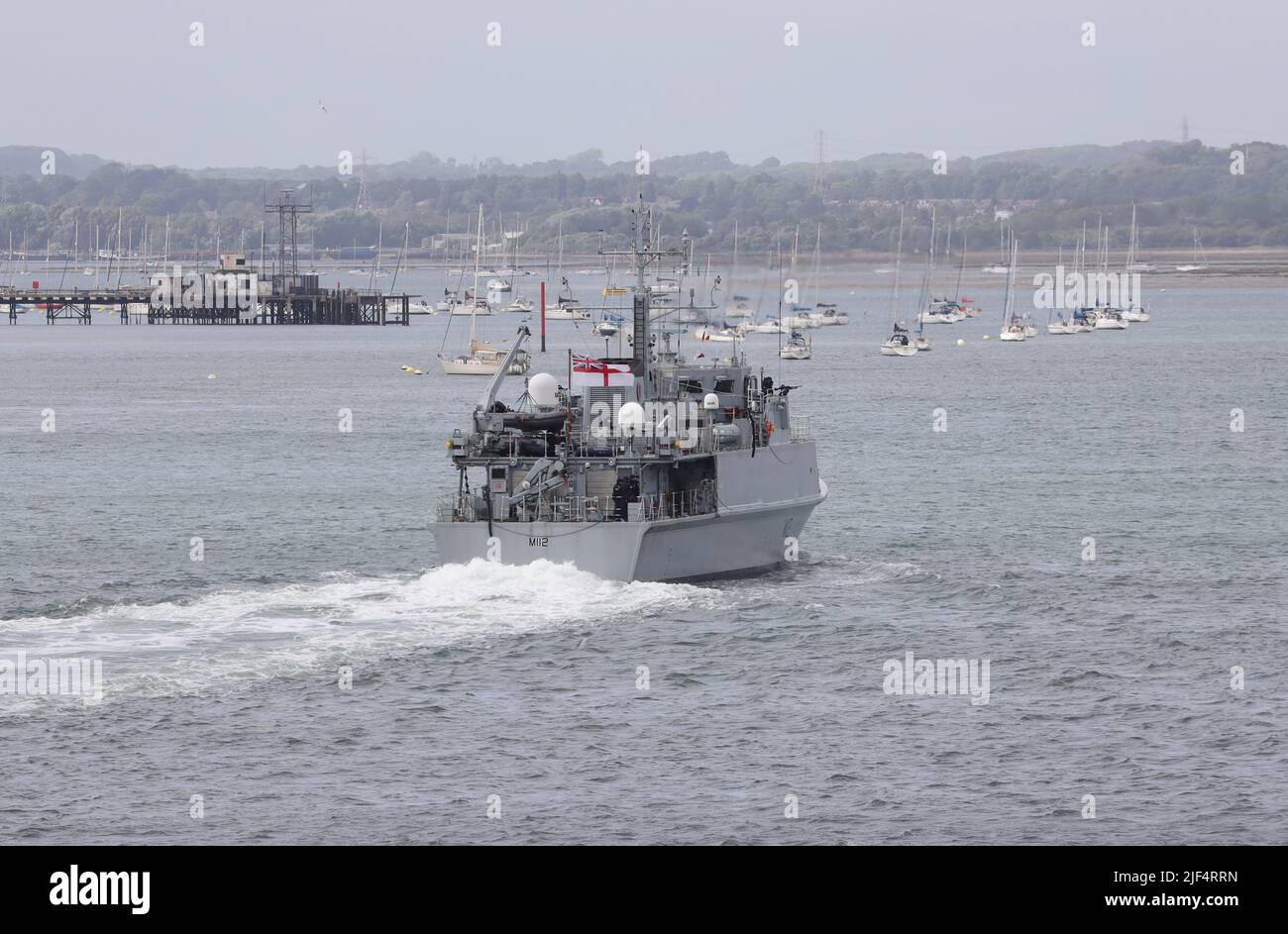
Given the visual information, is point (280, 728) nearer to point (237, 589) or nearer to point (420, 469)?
point (237, 589)

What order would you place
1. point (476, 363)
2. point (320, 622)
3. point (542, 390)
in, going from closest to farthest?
1. point (320, 622)
2. point (542, 390)
3. point (476, 363)

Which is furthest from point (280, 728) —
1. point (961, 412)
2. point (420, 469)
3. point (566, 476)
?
point (961, 412)

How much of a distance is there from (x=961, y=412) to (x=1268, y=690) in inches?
2981

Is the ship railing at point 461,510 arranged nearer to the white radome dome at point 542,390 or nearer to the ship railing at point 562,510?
the ship railing at point 562,510

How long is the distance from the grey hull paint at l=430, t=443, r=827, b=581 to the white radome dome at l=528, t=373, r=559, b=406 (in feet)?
16.9

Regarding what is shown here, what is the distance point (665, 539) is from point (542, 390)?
615 centimetres

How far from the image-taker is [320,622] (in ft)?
152

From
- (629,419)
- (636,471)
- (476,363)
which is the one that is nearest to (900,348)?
(476,363)

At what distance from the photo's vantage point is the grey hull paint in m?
48.2

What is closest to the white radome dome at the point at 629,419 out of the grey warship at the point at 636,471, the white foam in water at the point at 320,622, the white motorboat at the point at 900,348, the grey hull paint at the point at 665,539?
the grey warship at the point at 636,471

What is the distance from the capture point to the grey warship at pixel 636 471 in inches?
1912

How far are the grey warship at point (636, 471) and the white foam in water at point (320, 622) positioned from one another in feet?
2.57

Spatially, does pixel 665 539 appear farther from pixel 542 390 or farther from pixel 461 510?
pixel 542 390

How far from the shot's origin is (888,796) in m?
33.4
